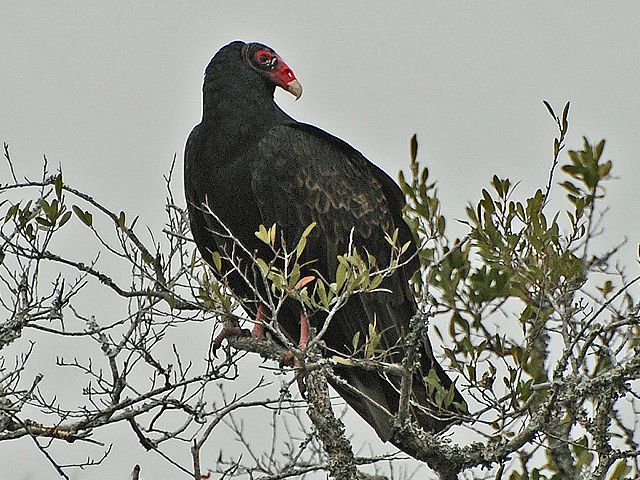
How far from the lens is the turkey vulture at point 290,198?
5117 mm

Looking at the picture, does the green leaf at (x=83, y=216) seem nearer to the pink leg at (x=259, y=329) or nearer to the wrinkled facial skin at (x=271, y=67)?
the pink leg at (x=259, y=329)

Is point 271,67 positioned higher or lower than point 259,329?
higher

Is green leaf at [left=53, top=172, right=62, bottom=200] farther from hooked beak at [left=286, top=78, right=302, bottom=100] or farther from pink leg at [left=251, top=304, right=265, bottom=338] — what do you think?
hooked beak at [left=286, top=78, right=302, bottom=100]

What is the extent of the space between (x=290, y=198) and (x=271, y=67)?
2.94 feet

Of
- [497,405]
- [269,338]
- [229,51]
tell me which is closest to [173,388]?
[269,338]

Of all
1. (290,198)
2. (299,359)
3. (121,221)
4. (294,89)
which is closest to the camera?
(299,359)

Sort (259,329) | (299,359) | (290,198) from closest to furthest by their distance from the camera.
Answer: (299,359), (259,329), (290,198)

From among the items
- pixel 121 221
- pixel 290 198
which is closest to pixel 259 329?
pixel 290 198

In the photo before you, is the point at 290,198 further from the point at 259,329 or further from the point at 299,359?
the point at 299,359

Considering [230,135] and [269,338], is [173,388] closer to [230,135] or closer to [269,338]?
[269,338]

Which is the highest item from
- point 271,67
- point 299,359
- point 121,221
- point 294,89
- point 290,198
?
point 271,67

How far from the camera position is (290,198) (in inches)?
204

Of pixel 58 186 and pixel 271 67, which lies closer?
pixel 58 186

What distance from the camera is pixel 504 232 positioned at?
366 cm
